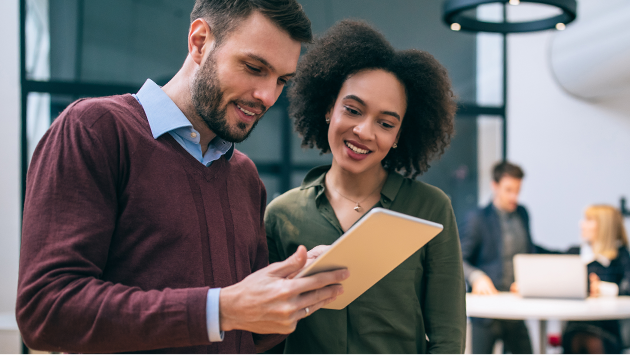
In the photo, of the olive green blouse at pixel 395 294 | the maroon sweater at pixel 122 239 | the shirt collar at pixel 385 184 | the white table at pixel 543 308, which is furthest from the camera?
the white table at pixel 543 308

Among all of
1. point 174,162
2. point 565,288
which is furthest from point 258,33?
point 565,288

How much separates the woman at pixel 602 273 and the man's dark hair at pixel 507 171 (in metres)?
0.94

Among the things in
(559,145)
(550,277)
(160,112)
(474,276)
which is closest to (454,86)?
(474,276)

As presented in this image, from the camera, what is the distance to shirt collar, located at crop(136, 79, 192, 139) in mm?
1045

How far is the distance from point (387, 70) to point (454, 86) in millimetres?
2705

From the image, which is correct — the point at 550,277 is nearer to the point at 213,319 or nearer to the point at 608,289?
the point at 608,289

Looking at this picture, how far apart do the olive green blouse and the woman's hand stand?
2.59m

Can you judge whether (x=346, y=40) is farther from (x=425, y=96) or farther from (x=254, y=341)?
(x=254, y=341)

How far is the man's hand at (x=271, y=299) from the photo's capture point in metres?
0.80

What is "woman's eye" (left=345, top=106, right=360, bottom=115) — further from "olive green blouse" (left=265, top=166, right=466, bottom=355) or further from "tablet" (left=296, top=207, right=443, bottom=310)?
"tablet" (left=296, top=207, right=443, bottom=310)

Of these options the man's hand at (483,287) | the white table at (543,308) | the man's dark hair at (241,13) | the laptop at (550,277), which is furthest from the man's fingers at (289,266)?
the man's hand at (483,287)

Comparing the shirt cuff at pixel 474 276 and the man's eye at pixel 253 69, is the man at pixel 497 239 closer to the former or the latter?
the shirt cuff at pixel 474 276

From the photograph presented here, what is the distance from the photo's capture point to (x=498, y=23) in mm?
3301

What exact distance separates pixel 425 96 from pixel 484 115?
4.21 meters
